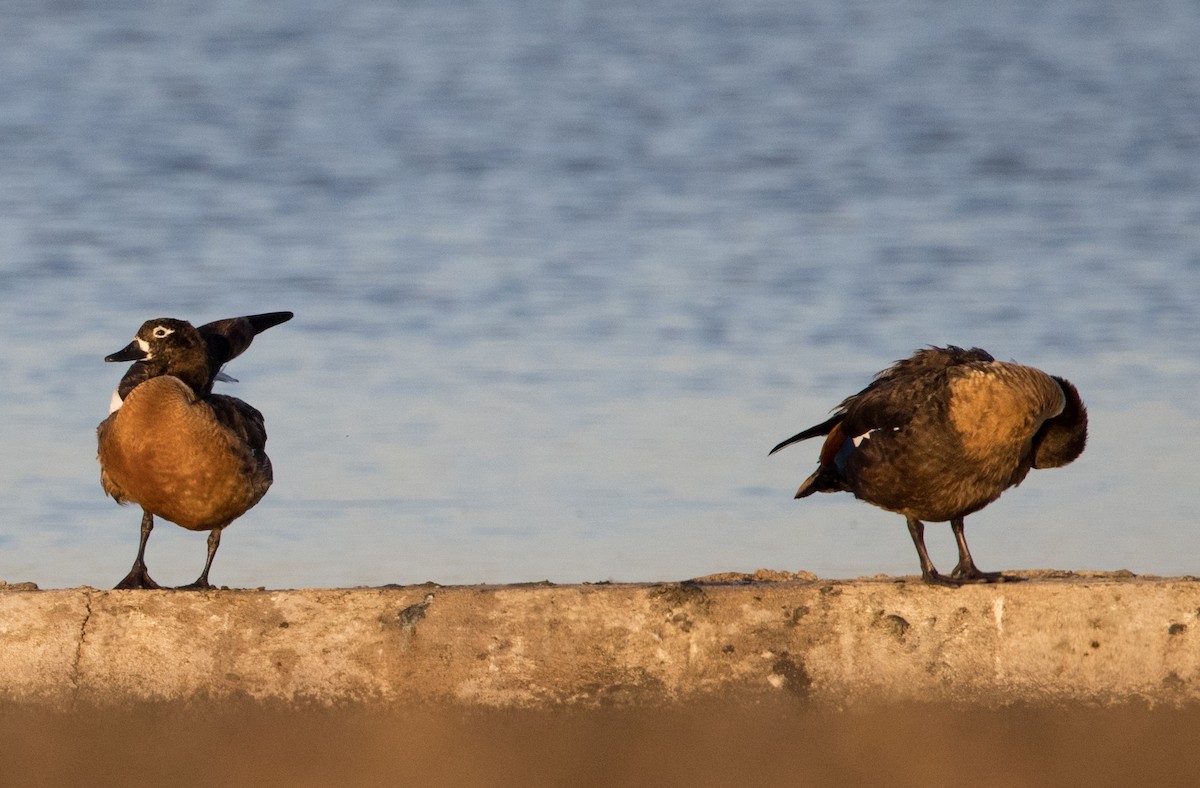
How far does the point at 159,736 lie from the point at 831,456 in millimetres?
3165

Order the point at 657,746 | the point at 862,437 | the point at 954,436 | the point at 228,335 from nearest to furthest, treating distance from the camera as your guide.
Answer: the point at 657,746
the point at 954,436
the point at 862,437
the point at 228,335

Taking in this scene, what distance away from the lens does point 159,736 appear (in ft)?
18.7

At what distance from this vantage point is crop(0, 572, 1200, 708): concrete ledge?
5664 mm

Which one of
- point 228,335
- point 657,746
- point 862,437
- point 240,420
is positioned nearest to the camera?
point 657,746

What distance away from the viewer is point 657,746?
5.62m

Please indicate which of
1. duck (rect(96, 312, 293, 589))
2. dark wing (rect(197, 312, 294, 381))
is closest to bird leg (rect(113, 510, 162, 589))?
duck (rect(96, 312, 293, 589))

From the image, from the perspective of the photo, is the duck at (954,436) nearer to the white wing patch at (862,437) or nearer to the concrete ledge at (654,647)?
the white wing patch at (862,437)

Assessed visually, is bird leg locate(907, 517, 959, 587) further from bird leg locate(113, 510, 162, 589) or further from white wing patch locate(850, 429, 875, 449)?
bird leg locate(113, 510, 162, 589)

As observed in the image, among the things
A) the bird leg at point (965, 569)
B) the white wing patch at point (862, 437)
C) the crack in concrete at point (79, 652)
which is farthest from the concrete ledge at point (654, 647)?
the white wing patch at point (862, 437)

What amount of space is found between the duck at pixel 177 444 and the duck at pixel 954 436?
2665 millimetres

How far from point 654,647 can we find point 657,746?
1.13 ft

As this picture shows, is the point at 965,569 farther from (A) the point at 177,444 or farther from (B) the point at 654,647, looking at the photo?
(A) the point at 177,444

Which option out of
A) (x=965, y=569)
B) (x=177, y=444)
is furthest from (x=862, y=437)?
(x=177, y=444)

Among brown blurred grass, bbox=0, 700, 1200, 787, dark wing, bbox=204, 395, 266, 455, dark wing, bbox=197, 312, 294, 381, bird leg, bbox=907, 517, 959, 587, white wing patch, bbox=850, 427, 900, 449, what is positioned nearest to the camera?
brown blurred grass, bbox=0, 700, 1200, 787
